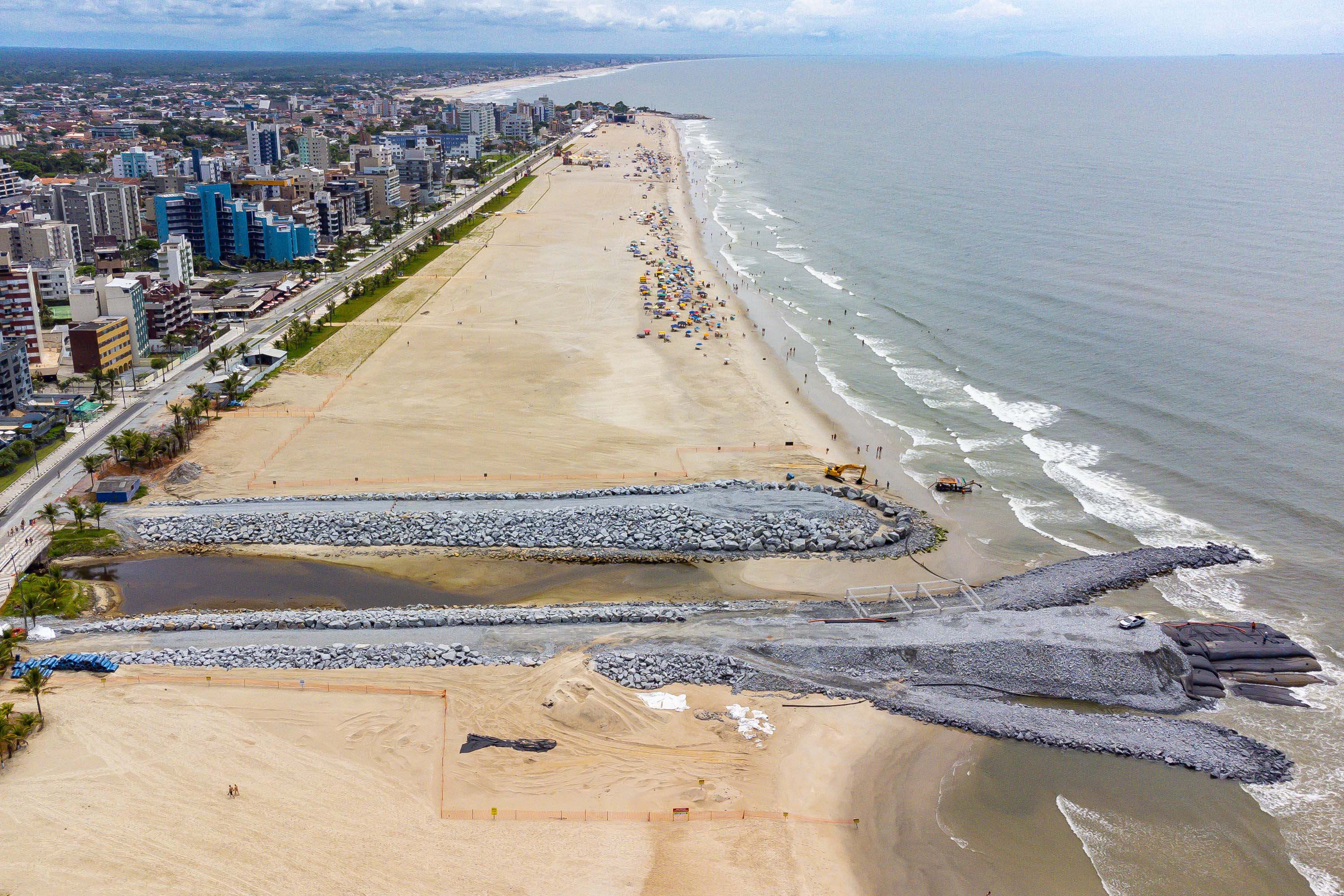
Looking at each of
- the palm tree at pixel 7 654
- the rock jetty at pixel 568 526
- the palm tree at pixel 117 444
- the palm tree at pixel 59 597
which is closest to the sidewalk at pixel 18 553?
the palm tree at pixel 59 597

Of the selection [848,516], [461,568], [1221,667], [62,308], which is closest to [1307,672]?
[1221,667]

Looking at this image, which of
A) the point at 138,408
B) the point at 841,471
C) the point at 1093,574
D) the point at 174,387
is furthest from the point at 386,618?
the point at 174,387

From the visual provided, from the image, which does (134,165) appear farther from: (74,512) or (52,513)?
(52,513)

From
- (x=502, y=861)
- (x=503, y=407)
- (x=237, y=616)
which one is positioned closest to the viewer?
(x=502, y=861)

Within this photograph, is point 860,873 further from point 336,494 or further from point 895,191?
point 895,191

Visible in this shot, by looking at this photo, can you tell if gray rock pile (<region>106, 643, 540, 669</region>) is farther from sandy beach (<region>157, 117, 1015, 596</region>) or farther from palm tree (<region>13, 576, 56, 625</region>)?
sandy beach (<region>157, 117, 1015, 596</region>)
